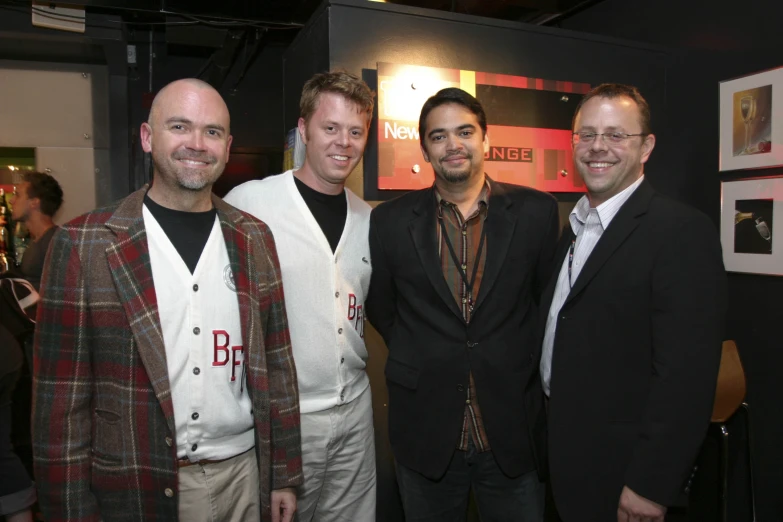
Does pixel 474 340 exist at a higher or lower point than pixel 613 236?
lower

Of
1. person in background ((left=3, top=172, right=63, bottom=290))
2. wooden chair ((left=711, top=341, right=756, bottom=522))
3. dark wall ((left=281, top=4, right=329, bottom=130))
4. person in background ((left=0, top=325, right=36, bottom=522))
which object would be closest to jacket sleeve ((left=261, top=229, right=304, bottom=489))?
dark wall ((left=281, top=4, right=329, bottom=130))

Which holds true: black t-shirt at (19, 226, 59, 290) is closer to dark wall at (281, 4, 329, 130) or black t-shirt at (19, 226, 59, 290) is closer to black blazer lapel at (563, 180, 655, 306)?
dark wall at (281, 4, 329, 130)

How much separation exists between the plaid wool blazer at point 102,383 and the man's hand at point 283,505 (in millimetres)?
336

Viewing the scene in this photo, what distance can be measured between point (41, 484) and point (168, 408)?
14.6 inches

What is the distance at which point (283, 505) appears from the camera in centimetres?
173

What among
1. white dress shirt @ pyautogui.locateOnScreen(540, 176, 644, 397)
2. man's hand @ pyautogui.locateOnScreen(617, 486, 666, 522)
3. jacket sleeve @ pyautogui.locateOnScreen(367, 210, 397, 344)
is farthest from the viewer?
jacket sleeve @ pyautogui.locateOnScreen(367, 210, 397, 344)

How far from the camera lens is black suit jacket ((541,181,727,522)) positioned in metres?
1.51

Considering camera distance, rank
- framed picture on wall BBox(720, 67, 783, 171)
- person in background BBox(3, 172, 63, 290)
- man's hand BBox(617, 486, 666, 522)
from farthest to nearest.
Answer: person in background BBox(3, 172, 63, 290) < framed picture on wall BBox(720, 67, 783, 171) < man's hand BBox(617, 486, 666, 522)

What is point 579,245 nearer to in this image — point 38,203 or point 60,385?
point 60,385

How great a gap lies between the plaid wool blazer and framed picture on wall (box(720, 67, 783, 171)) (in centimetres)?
297

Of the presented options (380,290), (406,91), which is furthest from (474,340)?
(406,91)

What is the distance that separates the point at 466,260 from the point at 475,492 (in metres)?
0.87

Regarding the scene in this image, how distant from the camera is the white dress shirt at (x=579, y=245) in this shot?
1792 mm

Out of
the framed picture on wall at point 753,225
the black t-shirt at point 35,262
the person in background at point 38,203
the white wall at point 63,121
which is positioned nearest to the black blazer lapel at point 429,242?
the framed picture on wall at point 753,225
